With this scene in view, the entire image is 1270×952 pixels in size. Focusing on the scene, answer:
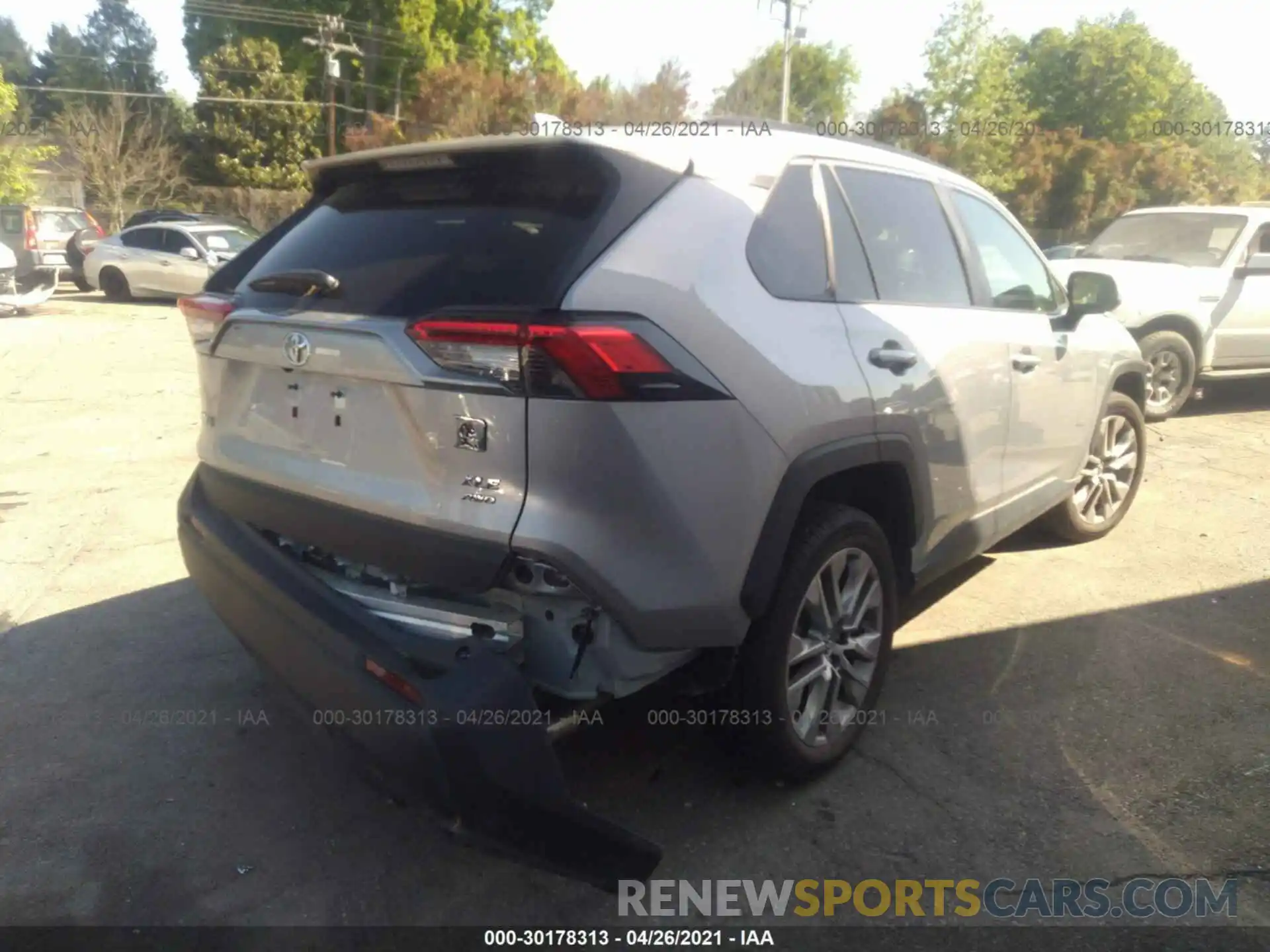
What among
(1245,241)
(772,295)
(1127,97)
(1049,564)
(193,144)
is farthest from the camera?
(1127,97)


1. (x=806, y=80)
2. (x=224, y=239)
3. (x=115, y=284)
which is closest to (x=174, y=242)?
(x=224, y=239)

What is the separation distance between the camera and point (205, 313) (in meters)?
3.11

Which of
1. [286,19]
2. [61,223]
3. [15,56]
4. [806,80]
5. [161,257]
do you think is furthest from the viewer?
[15,56]

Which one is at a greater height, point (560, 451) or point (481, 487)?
point (560, 451)

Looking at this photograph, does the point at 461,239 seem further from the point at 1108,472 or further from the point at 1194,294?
the point at 1194,294

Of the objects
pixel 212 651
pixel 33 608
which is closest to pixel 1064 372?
pixel 212 651

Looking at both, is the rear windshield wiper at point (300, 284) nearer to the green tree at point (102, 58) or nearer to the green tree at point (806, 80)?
the green tree at point (806, 80)

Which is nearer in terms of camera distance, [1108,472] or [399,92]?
[1108,472]

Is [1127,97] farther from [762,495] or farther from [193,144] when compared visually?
[762,495]

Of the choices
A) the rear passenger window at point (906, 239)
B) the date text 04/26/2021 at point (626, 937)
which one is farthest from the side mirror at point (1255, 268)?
the date text 04/26/2021 at point (626, 937)

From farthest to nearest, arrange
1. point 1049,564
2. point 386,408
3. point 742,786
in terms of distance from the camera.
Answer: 1. point 1049,564
2. point 742,786
3. point 386,408

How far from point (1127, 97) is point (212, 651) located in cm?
4997

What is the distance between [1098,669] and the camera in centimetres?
407

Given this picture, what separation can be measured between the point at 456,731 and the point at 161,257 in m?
18.1
